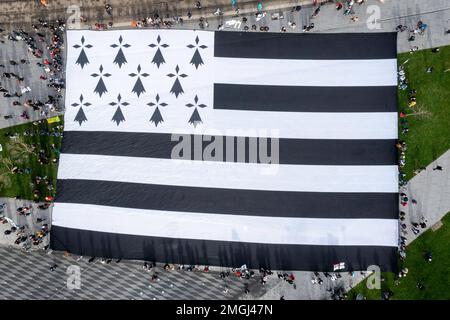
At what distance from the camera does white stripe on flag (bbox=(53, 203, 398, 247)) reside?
16094 millimetres

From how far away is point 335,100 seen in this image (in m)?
16.3

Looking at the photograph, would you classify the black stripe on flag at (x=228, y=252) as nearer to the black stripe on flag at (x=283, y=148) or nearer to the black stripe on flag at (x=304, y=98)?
the black stripe on flag at (x=283, y=148)

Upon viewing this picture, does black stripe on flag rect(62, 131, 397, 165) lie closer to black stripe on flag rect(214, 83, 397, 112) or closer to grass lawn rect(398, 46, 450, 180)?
grass lawn rect(398, 46, 450, 180)

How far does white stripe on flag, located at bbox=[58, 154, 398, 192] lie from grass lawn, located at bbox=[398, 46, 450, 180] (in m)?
1.51

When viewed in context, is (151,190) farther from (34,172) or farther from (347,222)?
(347,222)

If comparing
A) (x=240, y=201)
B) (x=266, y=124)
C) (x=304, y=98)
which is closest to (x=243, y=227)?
(x=240, y=201)

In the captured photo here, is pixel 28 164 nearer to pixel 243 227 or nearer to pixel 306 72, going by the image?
pixel 243 227

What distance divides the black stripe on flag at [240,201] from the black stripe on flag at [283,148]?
4.49 feet

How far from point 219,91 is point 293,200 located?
566cm

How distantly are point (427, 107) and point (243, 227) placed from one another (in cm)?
958

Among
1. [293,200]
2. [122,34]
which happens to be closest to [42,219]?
[122,34]

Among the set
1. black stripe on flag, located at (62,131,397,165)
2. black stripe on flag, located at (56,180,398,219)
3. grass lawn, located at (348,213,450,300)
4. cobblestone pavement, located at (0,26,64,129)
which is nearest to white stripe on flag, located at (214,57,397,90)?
black stripe on flag, located at (62,131,397,165)

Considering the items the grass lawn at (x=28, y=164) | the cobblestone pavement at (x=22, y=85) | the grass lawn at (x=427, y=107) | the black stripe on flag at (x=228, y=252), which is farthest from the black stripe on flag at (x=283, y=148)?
the black stripe on flag at (x=228, y=252)

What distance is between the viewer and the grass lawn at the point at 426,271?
16.3 meters
